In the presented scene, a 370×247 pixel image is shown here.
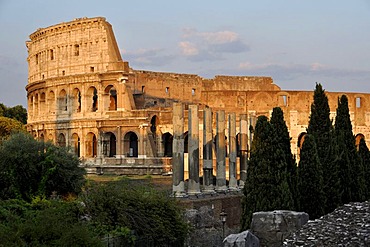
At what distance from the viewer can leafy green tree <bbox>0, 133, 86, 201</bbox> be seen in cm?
1991

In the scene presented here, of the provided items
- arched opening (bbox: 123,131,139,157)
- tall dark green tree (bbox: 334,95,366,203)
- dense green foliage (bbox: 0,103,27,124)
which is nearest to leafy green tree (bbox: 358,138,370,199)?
tall dark green tree (bbox: 334,95,366,203)

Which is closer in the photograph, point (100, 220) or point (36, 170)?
point (100, 220)

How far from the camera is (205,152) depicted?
83.4 ft

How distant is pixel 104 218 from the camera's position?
1394 cm

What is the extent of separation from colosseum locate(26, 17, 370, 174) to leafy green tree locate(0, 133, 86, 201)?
16.9m

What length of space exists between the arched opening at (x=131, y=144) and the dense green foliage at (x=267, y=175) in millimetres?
24527

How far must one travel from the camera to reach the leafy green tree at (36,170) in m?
19.9

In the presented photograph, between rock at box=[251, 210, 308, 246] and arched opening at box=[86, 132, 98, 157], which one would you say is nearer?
rock at box=[251, 210, 308, 246]

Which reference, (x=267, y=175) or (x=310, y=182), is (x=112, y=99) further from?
(x=267, y=175)

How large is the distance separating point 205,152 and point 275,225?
13648 millimetres

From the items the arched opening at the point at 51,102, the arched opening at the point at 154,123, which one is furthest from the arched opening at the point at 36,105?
the arched opening at the point at 154,123

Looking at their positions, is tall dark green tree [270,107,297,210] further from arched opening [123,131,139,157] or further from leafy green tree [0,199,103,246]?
arched opening [123,131,139,157]

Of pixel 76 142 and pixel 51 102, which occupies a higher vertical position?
pixel 51 102

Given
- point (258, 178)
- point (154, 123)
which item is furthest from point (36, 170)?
point (154, 123)
